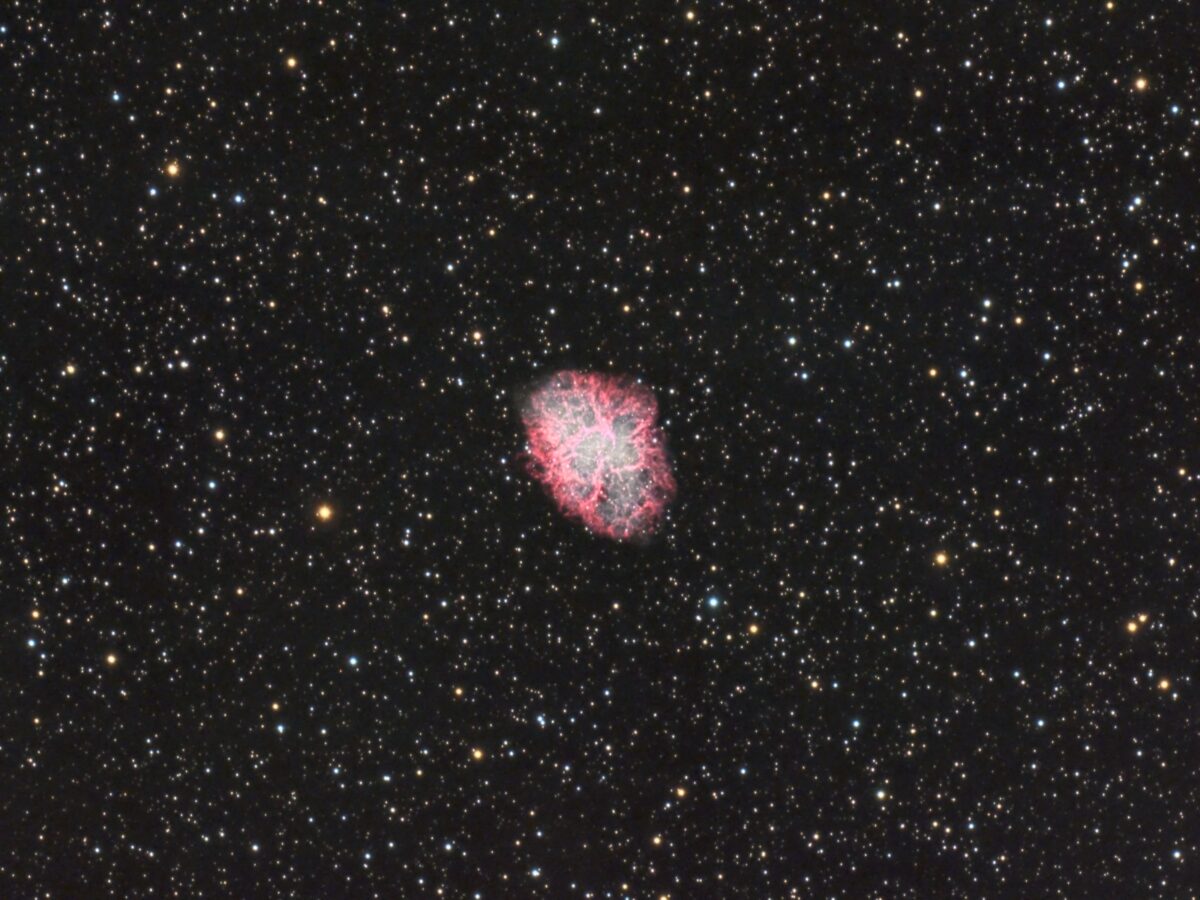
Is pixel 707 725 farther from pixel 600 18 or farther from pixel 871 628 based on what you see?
pixel 600 18

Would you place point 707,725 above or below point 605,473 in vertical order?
below

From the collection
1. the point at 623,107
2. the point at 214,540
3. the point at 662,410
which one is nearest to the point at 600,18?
the point at 623,107

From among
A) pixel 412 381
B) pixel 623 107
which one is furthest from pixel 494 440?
pixel 623 107

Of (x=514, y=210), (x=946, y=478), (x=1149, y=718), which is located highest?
(x=514, y=210)

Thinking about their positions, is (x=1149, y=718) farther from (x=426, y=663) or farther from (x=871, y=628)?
(x=426, y=663)
